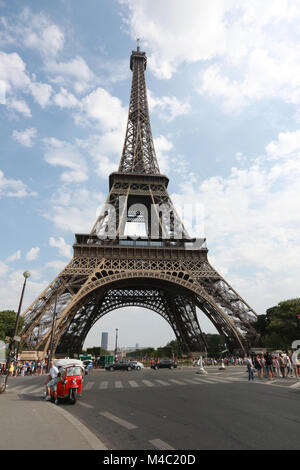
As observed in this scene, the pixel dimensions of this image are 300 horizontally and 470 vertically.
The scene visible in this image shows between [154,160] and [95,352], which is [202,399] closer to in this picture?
[154,160]

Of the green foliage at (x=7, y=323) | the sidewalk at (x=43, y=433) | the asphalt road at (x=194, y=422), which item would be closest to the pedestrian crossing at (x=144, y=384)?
the asphalt road at (x=194, y=422)

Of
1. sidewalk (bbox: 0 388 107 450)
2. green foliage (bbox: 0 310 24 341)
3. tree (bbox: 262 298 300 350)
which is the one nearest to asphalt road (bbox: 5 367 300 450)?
sidewalk (bbox: 0 388 107 450)

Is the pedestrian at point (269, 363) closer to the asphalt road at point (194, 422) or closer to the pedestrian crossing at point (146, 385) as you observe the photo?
the pedestrian crossing at point (146, 385)

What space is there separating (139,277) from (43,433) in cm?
3215

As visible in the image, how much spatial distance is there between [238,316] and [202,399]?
91.5ft

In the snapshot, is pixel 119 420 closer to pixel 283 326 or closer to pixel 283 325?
pixel 283 325

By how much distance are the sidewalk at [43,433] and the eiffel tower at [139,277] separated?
2247 cm

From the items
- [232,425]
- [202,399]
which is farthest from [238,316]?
[232,425]

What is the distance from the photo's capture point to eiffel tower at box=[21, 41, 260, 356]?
3512cm

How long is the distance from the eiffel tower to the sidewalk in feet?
73.7

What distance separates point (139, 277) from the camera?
125 ft

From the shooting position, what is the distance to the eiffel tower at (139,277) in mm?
35125

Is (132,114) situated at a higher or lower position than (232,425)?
higher
